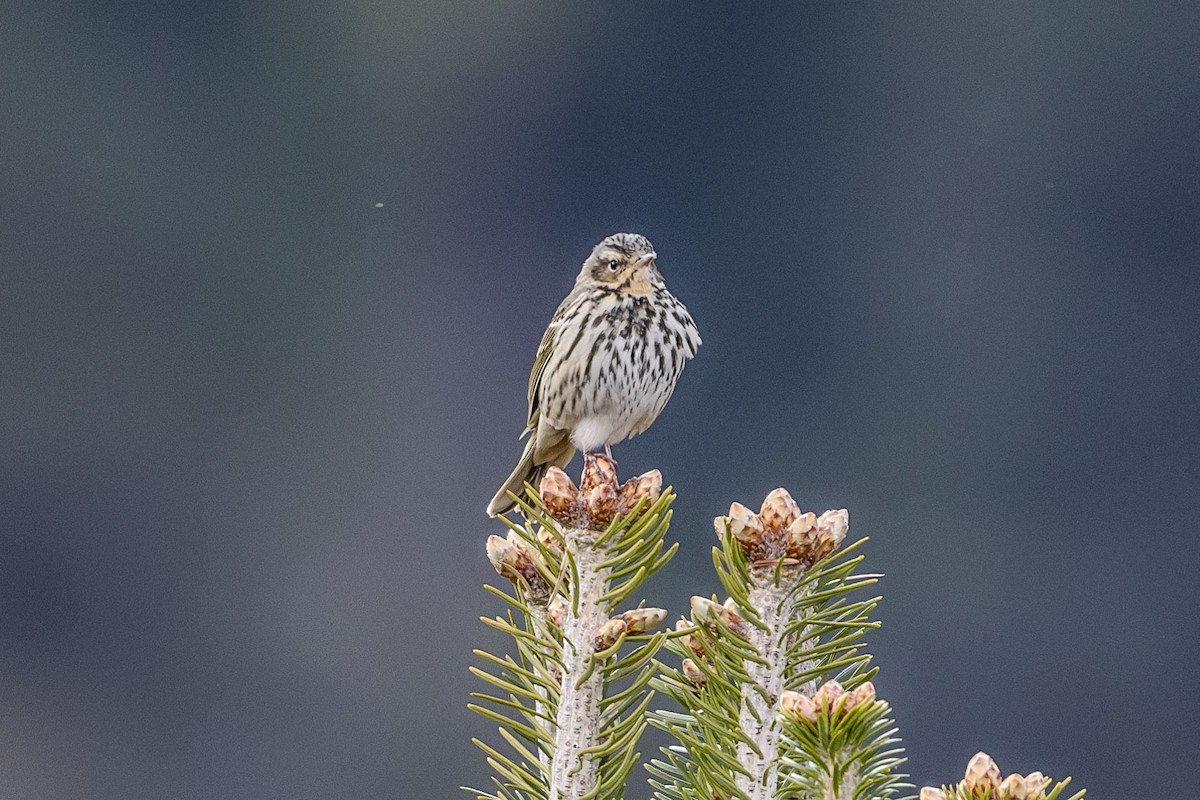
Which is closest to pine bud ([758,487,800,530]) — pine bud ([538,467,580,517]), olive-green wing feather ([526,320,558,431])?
pine bud ([538,467,580,517])

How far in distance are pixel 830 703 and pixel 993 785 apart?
0.08 metres

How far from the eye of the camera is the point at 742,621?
610 mm

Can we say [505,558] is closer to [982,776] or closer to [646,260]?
[982,776]

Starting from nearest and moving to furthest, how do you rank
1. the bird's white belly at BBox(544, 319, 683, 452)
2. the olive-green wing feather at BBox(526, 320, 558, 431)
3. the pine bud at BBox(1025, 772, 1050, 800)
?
the pine bud at BBox(1025, 772, 1050, 800) < the bird's white belly at BBox(544, 319, 683, 452) < the olive-green wing feather at BBox(526, 320, 558, 431)

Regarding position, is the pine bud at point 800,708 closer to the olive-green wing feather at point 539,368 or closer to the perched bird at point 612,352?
the perched bird at point 612,352

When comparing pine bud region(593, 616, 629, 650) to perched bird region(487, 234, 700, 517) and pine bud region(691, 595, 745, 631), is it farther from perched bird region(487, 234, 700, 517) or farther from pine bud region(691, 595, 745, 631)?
perched bird region(487, 234, 700, 517)

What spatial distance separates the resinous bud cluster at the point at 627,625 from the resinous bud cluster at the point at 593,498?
0.05 meters

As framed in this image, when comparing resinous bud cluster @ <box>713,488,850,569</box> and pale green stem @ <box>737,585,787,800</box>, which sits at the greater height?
resinous bud cluster @ <box>713,488,850,569</box>

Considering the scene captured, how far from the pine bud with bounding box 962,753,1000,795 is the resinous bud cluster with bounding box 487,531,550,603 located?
10.1 inches

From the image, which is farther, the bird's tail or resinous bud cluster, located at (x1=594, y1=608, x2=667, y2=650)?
the bird's tail

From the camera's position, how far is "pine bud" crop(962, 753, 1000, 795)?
520 millimetres

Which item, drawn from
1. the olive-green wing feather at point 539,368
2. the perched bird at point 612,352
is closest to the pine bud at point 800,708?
the perched bird at point 612,352

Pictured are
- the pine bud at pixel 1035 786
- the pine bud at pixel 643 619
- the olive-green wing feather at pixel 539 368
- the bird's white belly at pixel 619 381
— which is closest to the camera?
the pine bud at pixel 1035 786

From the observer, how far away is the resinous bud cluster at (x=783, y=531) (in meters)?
0.59
